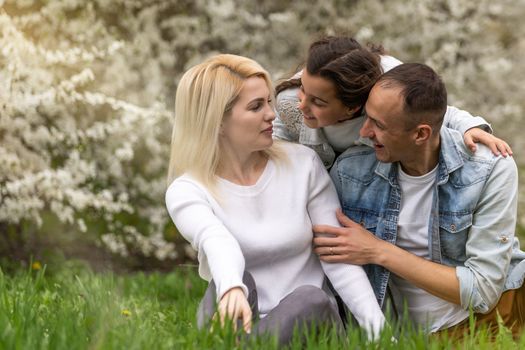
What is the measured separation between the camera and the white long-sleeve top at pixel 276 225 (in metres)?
3.16

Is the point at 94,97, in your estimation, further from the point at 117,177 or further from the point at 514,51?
the point at 514,51

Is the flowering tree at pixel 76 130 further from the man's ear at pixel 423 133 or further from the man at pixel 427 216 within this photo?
the man's ear at pixel 423 133

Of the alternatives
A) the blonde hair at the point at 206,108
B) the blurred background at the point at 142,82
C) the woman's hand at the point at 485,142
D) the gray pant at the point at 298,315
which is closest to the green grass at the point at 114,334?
the gray pant at the point at 298,315

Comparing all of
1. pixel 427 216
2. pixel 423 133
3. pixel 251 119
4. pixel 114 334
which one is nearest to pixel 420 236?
pixel 427 216

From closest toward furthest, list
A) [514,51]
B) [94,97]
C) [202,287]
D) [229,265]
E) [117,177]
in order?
[229,265] < [202,287] < [94,97] < [117,177] < [514,51]

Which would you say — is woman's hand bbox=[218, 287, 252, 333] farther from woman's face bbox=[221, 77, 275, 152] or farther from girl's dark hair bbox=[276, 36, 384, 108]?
girl's dark hair bbox=[276, 36, 384, 108]

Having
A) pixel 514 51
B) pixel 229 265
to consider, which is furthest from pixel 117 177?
pixel 229 265

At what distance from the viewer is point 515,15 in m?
7.42

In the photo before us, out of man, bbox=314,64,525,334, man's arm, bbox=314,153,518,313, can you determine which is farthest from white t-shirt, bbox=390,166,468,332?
man's arm, bbox=314,153,518,313

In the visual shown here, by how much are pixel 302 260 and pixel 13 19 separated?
345 centimetres

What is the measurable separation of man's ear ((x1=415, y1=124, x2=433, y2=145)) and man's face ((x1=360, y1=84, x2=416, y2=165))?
19mm

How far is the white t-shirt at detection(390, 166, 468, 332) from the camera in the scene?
3.40 metres

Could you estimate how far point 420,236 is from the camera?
345 centimetres

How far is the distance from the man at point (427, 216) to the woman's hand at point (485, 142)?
0.03m
